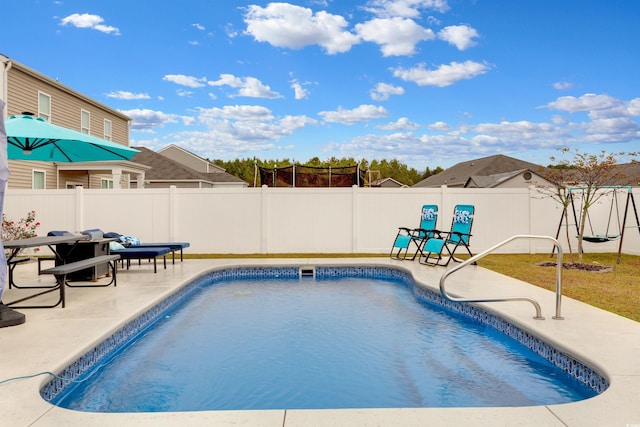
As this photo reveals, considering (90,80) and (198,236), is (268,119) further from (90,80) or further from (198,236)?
(198,236)

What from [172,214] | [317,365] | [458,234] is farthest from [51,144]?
[458,234]

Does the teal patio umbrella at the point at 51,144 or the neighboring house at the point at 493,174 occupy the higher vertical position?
the neighboring house at the point at 493,174

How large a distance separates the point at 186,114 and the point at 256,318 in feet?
80.9

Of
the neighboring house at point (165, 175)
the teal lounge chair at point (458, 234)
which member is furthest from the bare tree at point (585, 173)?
the neighboring house at point (165, 175)

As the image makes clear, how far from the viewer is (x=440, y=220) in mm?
12164

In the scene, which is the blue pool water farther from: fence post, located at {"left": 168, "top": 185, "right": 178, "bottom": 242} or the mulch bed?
fence post, located at {"left": 168, "top": 185, "right": 178, "bottom": 242}

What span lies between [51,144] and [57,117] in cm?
1113

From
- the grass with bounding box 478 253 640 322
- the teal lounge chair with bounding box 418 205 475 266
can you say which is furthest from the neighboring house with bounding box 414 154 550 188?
the teal lounge chair with bounding box 418 205 475 266

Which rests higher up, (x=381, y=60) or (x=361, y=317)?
(x=381, y=60)

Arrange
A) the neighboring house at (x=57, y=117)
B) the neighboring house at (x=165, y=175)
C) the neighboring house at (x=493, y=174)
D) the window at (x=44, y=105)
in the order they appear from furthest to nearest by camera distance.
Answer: the neighboring house at (x=165, y=175) < the neighboring house at (x=493, y=174) < the window at (x=44, y=105) < the neighboring house at (x=57, y=117)

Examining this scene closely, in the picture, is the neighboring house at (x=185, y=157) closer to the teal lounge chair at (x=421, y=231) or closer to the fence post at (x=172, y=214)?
the fence post at (x=172, y=214)

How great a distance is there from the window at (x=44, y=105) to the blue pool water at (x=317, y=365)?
12.7 metres

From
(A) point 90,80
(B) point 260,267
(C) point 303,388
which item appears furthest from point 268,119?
(C) point 303,388

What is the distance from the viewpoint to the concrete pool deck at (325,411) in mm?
2713
